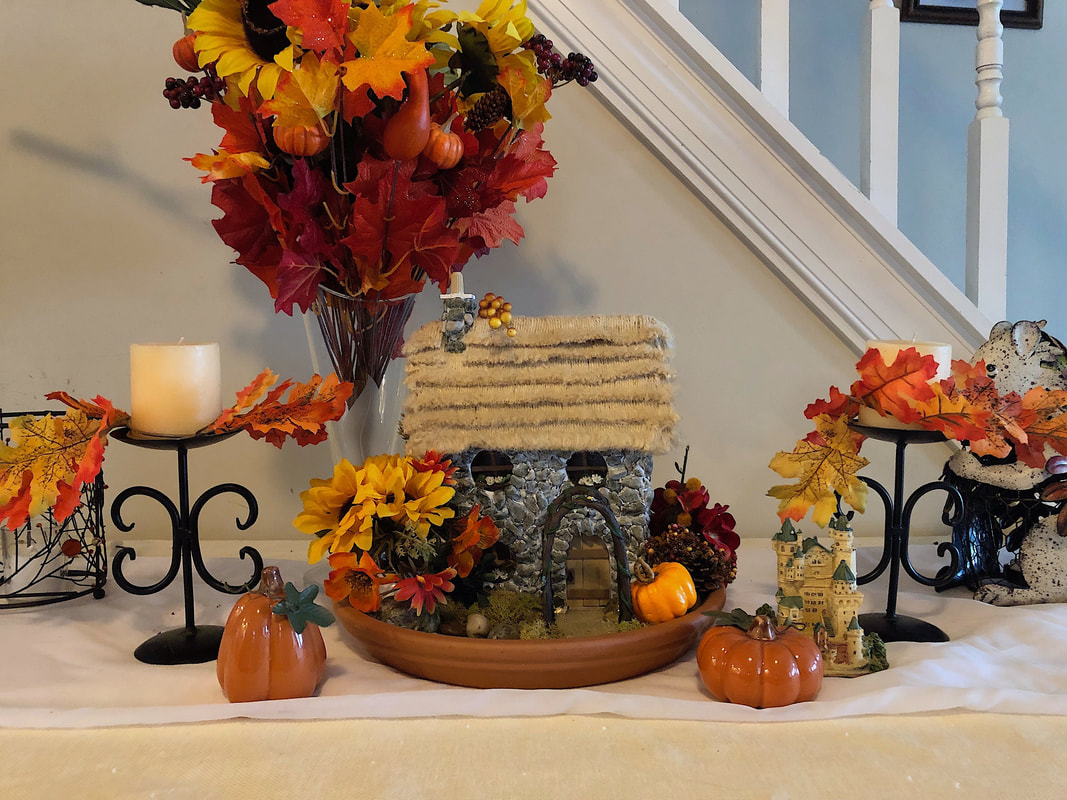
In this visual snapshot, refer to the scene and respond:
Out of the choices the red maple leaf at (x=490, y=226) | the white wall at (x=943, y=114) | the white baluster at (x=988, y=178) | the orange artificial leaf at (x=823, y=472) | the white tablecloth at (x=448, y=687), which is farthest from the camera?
the white wall at (x=943, y=114)

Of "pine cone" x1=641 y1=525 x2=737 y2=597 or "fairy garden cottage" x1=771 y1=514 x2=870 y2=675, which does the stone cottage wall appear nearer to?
"pine cone" x1=641 y1=525 x2=737 y2=597

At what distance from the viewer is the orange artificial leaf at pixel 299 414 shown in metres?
0.75

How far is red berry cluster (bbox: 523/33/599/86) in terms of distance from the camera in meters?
0.78

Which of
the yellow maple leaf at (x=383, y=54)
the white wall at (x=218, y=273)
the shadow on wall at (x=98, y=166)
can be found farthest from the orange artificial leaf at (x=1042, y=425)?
the shadow on wall at (x=98, y=166)

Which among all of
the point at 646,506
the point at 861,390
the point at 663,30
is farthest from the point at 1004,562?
the point at 663,30

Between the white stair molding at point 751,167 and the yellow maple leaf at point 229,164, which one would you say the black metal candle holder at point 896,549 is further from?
the yellow maple leaf at point 229,164

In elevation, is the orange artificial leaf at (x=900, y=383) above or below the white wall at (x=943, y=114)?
below

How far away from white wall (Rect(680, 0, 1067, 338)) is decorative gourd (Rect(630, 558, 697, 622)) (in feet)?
3.52

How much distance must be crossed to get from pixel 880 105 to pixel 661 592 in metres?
0.78

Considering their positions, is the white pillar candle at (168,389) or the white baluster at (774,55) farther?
the white baluster at (774,55)

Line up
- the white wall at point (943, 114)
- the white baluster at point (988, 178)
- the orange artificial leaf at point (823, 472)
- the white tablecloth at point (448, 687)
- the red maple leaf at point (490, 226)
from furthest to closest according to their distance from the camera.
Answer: the white wall at point (943, 114) → the white baluster at point (988, 178) → the red maple leaf at point (490, 226) → the orange artificial leaf at point (823, 472) → the white tablecloth at point (448, 687)

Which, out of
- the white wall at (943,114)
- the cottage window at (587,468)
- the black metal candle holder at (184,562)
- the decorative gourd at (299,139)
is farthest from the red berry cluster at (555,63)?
the white wall at (943,114)

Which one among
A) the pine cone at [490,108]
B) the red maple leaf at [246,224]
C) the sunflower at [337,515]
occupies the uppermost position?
the pine cone at [490,108]

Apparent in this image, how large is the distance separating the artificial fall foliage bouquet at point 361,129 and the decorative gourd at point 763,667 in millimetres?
415
